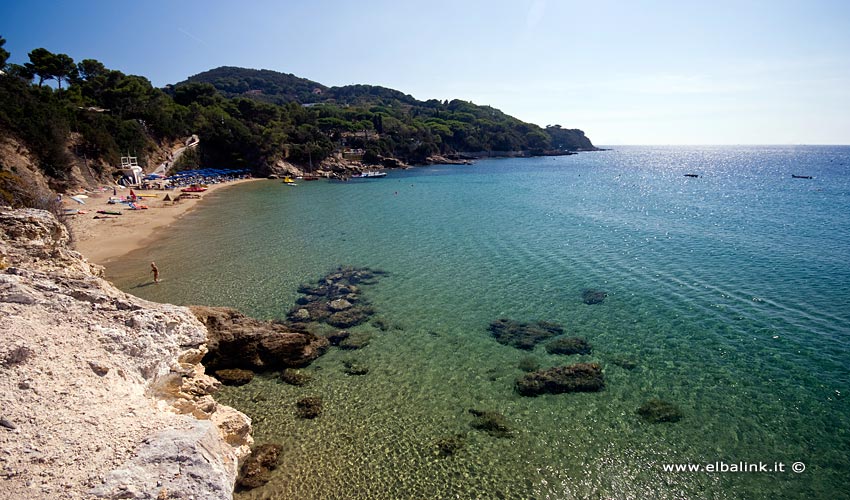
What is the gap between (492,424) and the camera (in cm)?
1146

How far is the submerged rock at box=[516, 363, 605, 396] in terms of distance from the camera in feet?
42.8

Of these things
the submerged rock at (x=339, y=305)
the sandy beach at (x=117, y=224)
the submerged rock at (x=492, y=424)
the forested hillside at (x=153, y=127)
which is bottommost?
the submerged rock at (x=492, y=424)

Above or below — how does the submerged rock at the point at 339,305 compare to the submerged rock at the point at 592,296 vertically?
above

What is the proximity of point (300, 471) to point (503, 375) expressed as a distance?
717cm

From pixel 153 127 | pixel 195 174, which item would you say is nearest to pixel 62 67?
pixel 153 127

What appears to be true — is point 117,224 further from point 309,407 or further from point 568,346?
point 568,346

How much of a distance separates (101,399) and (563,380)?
12096mm

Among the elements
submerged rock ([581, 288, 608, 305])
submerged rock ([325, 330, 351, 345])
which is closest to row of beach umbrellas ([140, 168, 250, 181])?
submerged rock ([325, 330, 351, 345])

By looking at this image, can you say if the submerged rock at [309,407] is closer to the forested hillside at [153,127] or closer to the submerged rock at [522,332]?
the submerged rock at [522,332]

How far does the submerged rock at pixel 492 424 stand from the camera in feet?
36.8

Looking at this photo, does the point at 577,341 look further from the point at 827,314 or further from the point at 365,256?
the point at 365,256

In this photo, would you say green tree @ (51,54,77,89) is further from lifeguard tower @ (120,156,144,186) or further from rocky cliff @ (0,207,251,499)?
rocky cliff @ (0,207,251,499)

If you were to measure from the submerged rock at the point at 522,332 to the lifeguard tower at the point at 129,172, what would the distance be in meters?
59.7

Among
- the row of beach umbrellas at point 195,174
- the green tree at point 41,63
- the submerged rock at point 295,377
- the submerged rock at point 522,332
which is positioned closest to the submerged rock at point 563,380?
the submerged rock at point 522,332
